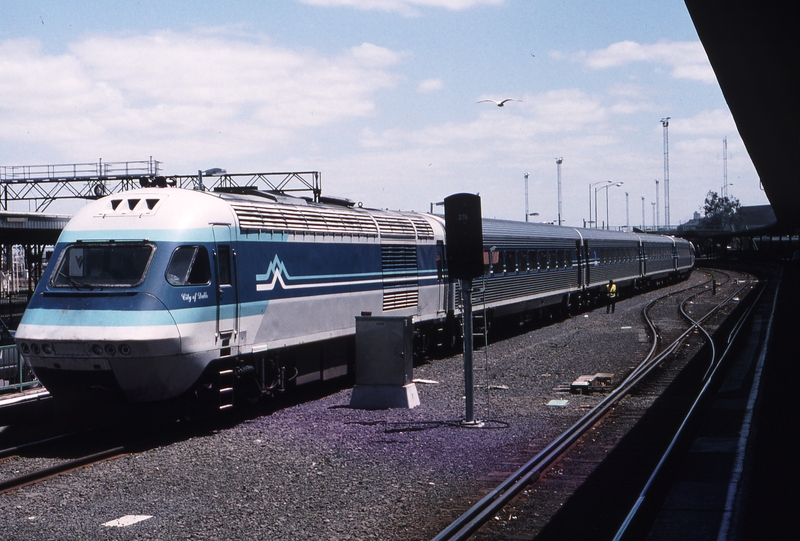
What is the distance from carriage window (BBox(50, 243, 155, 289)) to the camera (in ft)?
38.0

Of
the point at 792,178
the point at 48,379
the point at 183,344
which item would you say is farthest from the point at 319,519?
the point at 792,178

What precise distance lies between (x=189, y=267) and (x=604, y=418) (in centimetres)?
662

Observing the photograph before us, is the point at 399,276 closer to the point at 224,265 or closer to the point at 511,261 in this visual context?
the point at 224,265

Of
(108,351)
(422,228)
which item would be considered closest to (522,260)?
(422,228)

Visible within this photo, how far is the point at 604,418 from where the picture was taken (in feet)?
43.7

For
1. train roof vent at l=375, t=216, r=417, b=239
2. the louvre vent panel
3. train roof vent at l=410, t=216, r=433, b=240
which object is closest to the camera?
the louvre vent panel

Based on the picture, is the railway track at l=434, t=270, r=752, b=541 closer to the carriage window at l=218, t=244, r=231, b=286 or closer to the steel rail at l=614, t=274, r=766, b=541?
the steel rail at l=614, t=274, r=766, b=541

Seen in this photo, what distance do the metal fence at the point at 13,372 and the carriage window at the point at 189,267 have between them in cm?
416

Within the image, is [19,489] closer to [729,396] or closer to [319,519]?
[319,519]

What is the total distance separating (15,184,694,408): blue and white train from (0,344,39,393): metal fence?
9.98 feet

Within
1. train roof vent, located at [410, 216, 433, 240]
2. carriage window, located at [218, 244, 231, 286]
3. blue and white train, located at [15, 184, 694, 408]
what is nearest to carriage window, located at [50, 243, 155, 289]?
blue and white train, located at [15, 184, 694, 408]

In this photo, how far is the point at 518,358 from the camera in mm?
21172

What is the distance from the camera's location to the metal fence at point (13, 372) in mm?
14289

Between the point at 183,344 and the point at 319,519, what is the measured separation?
4218 mm
